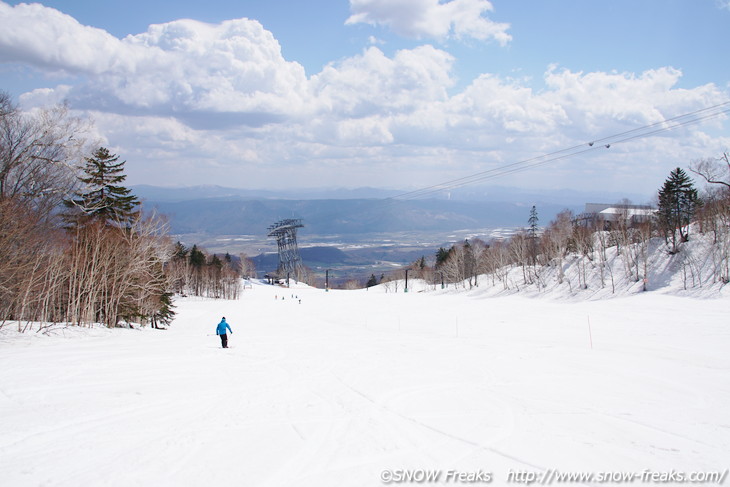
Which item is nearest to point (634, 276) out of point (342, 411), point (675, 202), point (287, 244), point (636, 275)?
point (636, 275)

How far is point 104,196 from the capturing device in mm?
32625

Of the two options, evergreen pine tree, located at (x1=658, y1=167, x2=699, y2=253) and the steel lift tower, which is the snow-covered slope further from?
the steel lift tower

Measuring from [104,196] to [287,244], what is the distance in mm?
90115

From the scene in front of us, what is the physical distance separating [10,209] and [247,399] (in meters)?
15.4

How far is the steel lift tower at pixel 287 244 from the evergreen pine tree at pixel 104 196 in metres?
85.1

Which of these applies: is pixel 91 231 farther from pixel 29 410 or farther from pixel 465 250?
pixel 465 250

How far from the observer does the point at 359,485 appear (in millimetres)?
6422

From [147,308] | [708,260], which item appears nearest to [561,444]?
[147,308]

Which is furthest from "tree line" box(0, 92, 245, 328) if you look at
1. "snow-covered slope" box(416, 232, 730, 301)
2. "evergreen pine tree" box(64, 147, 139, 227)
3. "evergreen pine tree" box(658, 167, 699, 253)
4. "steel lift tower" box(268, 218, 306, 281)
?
"steel lift tower" box(268, 218, 306, 281)

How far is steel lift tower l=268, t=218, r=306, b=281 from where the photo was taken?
→ 120 m

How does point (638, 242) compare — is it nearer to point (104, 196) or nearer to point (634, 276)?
point (634, 276)

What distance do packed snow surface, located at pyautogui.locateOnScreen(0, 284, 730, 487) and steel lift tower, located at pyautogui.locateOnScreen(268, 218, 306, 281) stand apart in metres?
100

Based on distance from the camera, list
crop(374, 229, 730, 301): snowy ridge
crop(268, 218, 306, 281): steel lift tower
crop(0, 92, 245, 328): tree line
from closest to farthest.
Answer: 1. crop(0, 92, 245, 328): tree line
2. crop(374, 229, 730, 301): snowy ridge
3. crop(268, 218, 306, 281): steel lift tower

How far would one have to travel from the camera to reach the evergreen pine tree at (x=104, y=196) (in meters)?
30.6
